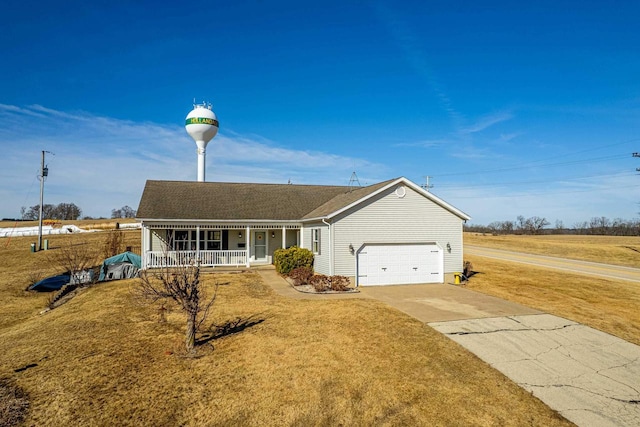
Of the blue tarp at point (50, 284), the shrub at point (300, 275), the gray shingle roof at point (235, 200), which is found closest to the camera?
the shrub at point (300, 275)

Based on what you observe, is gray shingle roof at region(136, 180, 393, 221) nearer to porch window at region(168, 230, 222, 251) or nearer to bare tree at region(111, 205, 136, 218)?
porch window at region(168, 230, 222, 251)

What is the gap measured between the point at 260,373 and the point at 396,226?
1157 centimetres

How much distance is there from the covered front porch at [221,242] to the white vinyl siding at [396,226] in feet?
19.2

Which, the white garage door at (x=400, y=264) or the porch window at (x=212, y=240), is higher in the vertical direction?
the porch window at (x=212, y=240)

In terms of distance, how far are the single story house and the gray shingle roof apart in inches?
2.3

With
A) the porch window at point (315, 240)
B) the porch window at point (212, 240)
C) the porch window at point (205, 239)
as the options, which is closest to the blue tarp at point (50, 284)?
the porch window at point (205, 239)

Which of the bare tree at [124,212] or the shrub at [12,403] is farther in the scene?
the bare tree at [124,212]

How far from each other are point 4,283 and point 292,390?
20.5 meters

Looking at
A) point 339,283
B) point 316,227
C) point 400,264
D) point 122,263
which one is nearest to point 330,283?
point 339,283

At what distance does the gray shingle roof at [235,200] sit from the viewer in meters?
21.0

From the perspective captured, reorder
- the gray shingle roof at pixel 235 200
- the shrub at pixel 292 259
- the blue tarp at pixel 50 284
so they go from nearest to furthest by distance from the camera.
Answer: the blue tarp at pixel 50 284, the shrub at pixel 292 259, the gray shingle roof at pixel 235 200

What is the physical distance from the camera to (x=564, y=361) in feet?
26.5

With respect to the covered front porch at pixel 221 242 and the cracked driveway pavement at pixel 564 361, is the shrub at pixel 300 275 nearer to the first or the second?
the covered front porch at pixel 221 242

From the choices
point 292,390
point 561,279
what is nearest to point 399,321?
point 292,390
